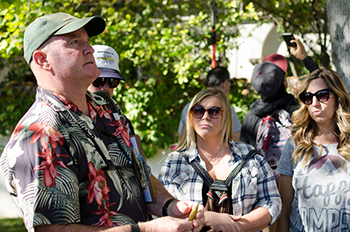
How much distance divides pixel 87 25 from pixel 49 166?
0.78 metres

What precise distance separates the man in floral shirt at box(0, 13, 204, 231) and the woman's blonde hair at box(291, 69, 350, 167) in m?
1.14

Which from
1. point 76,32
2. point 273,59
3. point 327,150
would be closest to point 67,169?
point 76,32

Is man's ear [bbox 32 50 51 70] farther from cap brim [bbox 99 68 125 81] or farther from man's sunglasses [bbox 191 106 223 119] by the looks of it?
man's sunglasses [bbox 191 106 223 119]

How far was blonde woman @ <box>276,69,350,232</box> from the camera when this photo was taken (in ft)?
7.98

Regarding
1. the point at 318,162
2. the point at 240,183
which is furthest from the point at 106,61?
the point at 318,162

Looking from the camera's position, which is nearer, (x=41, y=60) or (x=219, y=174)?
(x=41, y=60)

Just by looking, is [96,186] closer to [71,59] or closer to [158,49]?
[71,59]

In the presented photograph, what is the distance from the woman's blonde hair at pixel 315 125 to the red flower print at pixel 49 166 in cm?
182

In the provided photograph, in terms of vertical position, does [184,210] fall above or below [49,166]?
below

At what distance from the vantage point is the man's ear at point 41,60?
5.40ft

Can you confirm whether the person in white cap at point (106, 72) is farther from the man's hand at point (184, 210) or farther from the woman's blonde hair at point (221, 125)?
the man's hand at point (184, 210)

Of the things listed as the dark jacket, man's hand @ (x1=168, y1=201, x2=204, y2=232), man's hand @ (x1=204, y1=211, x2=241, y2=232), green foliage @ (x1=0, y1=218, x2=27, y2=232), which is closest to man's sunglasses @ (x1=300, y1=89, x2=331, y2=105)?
the dark jacket

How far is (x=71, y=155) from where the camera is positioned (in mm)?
1487

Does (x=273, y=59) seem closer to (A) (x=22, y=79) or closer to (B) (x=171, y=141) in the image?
(B) (x=171, y=141)
